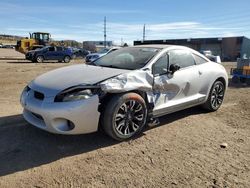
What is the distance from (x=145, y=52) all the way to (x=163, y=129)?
57.0 inches

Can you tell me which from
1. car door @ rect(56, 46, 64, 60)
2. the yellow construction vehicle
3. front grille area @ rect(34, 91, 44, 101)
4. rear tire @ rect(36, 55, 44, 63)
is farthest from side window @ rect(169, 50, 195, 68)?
the yellow construction vehicle

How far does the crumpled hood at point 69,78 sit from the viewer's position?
13.2ft

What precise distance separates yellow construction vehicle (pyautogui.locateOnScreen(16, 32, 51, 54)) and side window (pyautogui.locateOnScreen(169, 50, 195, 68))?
90.4 feet

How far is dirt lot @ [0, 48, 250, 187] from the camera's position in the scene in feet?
10.6

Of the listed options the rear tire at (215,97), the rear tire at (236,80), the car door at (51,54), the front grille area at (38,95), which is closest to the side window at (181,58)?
the rear tire at (215,97)

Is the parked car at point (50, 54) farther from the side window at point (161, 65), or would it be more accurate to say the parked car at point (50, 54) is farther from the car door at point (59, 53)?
the side window at point (161, 65)

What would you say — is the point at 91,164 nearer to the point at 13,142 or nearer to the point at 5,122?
the point at 13,142

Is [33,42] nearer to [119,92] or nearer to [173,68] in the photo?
[173,68]

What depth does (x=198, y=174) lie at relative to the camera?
3.42 metres

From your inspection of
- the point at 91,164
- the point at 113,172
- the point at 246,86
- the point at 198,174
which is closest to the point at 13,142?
the point at 91,164

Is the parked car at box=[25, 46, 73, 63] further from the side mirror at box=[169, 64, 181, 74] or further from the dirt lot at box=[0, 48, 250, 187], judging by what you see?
the side mirror at box=[169, 64, 181, 74]

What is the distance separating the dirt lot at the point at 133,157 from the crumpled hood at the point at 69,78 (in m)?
0.82

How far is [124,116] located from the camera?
4305mm

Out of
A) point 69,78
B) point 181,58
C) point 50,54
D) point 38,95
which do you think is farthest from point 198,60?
point 50,54
